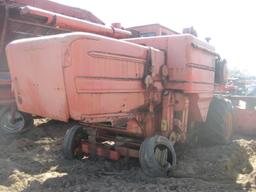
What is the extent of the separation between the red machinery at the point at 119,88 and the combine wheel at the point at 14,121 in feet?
6.88

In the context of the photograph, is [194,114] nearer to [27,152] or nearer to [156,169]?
[156,169]

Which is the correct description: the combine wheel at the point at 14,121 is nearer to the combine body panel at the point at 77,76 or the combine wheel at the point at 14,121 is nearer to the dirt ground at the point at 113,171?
the dirt ground at the point at 113,171

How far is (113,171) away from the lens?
4527 millimetres

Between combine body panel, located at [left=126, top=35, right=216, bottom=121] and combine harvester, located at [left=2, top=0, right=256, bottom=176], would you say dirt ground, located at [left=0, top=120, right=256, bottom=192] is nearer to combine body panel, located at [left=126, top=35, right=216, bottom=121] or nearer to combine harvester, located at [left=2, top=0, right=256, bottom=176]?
combine harvester, located at [left=2, top=0, right=256, bottom=176]

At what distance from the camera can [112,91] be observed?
3771mm

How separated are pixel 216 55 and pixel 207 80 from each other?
2.88 feet

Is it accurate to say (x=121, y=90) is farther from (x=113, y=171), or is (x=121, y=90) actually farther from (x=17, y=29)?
(x=17, y=29)

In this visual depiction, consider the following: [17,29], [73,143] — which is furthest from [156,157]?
[17,29]

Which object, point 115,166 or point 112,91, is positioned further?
point 115,166

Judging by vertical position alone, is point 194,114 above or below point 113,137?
above

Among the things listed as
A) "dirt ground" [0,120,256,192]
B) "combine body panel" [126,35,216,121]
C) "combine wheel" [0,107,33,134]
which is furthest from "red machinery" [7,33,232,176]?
"combine wheel" [0,107,33,134]

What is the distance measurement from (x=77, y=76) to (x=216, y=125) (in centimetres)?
359

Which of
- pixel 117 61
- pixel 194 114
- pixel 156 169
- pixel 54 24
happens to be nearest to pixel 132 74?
pixel 117 61

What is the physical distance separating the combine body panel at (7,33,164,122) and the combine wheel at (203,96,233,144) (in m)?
2.37
